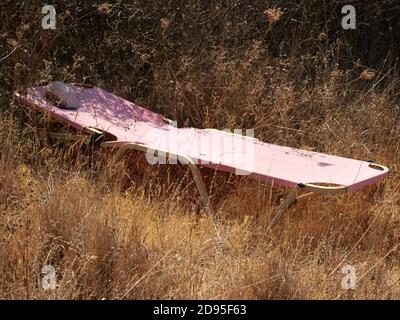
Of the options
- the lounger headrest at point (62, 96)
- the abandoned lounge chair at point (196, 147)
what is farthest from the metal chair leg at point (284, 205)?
the lounger headrest at point (62, 96)

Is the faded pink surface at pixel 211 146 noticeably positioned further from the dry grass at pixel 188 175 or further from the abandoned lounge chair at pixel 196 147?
the dry grass at pixel 188 175

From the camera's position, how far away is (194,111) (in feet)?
16.8

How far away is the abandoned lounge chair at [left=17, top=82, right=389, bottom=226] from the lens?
349 centimetres

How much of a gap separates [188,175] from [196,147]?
0.62 feet

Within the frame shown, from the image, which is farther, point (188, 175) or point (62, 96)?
point (62, 96)

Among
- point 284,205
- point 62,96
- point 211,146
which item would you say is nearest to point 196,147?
point 211,146

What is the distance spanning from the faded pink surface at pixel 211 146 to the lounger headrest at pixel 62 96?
0.05 m

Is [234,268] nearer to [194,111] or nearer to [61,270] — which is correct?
[61,270]

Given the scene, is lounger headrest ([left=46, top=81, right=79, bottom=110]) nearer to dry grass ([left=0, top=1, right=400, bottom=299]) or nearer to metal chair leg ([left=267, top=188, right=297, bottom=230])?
dry grass ([left=0, top=1, right=400, bottom=299])

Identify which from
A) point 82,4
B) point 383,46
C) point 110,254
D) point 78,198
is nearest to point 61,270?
point 110,254

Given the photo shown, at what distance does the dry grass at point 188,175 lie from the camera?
105 inches

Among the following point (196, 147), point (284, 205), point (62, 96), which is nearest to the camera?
point (284, 205)

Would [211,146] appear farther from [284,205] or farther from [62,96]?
[62,96]

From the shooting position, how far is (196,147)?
402cm
